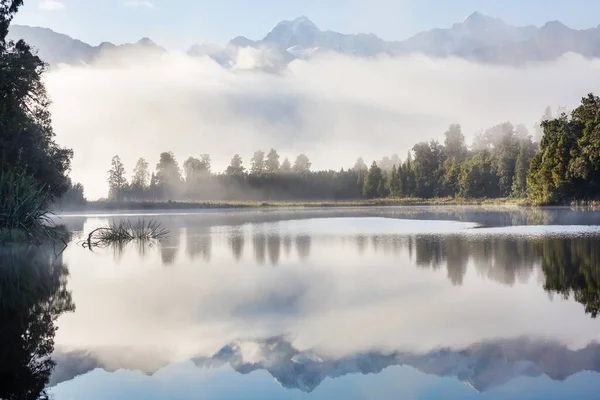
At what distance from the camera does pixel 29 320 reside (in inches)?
427

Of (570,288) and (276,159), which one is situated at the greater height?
(276,159)

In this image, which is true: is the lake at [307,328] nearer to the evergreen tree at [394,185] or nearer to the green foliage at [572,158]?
the green foliage at [572,158]

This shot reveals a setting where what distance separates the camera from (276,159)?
15988cm

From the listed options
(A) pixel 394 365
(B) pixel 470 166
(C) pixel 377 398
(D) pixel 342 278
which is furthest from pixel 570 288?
(B) pixel 470 166

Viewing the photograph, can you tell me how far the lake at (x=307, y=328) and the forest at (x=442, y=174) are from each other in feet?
169

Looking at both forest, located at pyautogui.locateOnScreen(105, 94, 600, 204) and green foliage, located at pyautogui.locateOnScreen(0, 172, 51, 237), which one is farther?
forest, located at pyautogui.locateOnScreen(105, 94, 600, 204)

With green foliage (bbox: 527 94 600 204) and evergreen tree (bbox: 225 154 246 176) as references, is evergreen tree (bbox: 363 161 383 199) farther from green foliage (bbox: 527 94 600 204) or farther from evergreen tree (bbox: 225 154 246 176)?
green foliage (bbox: 527 94 600 204)

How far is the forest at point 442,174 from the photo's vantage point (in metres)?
66.8

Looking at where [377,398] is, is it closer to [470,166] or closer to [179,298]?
[179,298]

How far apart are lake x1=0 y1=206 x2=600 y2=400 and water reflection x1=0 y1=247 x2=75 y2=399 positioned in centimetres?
4

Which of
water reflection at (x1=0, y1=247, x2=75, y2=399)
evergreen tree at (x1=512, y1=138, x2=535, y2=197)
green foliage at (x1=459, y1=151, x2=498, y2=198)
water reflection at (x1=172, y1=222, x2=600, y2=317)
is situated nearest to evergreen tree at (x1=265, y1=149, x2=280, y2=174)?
green foliage at (x1=459, y1=151, x2=498, y2=198)

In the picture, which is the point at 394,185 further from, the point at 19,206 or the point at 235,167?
the point at 19,206

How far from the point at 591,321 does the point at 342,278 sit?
7.30 m

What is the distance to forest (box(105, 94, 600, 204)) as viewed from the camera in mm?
66812
